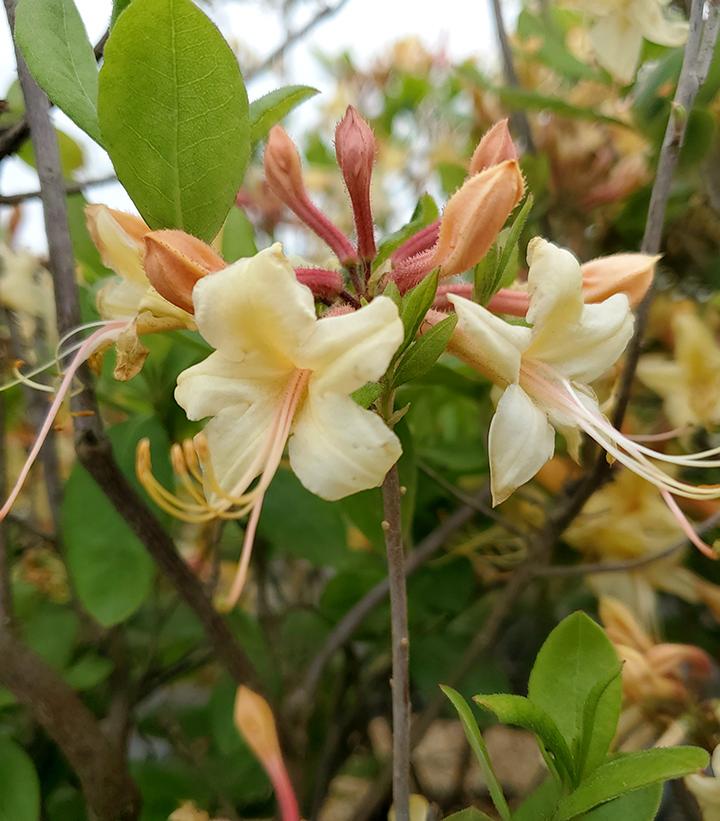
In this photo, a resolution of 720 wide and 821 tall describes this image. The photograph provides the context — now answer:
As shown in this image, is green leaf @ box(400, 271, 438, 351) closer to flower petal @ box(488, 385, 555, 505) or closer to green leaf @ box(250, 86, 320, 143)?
flower petal @ box(488, 385, 555, 505)

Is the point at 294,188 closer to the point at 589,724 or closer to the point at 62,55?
the point at 62,55

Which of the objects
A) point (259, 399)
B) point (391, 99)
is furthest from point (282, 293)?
point (391, 99)

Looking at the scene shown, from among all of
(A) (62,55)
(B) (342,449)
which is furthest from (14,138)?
(B) (342,449)

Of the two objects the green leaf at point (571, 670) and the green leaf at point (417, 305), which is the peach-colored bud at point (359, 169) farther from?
the green leaf at point (571, 670)

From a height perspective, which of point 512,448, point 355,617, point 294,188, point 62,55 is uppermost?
point 62,55

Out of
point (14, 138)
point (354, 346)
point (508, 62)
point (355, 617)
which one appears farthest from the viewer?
point (508, 62)

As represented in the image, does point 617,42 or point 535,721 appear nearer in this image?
point 535,721
